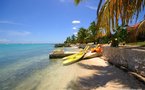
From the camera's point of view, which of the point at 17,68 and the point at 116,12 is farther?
the point at 17,68

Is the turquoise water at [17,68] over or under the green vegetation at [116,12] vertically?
under

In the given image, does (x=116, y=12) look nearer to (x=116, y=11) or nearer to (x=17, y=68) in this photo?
(x=116, y=11)

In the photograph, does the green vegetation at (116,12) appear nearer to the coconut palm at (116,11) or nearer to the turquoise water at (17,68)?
the coconut palm at (116,11)

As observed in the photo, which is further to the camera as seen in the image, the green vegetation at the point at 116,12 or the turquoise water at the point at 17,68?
the turquoise water at the point at 17,68

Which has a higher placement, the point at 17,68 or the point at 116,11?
the point at 116,11

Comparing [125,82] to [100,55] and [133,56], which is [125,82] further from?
[100,55]

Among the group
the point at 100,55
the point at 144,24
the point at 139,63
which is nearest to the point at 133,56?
the point at 139,63

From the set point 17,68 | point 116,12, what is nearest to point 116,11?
point 116,12

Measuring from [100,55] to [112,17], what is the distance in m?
9.61

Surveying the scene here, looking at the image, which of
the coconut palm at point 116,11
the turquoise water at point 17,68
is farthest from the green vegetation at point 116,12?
the turquoise water at point 17,68

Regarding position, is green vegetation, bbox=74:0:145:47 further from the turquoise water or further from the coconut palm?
the turquoise water

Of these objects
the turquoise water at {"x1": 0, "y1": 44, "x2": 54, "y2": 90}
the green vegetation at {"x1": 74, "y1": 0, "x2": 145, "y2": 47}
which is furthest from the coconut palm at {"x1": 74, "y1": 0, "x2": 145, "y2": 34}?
the turquoise water at {"x1": 0, "y1": 44, "x2": 54, "y2": 90}

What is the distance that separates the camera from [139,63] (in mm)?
8883

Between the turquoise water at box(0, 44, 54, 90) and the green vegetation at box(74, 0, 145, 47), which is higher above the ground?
the green vegetation at box(74, 0, 145, 47)
